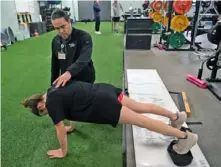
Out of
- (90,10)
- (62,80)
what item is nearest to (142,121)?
(62,80)

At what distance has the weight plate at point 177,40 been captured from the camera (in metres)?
5.68

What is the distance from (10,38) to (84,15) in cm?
876

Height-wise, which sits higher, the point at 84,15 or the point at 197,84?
the point at 84,15

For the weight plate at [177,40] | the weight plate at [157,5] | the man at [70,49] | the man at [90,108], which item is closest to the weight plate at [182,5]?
the weight plate at [177,40]

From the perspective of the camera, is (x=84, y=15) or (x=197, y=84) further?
(x=84, y=15)

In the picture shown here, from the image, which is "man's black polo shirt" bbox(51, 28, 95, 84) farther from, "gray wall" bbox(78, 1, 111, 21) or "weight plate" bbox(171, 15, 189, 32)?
"gray wall" bbox(78, 1, 111, 21)

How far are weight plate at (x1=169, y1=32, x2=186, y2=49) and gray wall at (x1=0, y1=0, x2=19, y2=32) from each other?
6224 millimetres

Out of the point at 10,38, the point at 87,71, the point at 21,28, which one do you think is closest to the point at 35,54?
the point at 10,38

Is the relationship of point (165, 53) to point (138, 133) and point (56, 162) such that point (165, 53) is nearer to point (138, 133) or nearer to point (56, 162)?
point (138, 133)

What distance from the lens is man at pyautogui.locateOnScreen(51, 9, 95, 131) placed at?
1.73 metres

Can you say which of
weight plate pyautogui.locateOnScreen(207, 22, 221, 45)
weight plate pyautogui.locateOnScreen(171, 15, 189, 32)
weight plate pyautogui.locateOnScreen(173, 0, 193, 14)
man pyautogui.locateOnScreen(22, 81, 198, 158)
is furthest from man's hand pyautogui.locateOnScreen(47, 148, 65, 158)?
weight plate pyautogui.locateOnScreen(173, 0, 193, 14)

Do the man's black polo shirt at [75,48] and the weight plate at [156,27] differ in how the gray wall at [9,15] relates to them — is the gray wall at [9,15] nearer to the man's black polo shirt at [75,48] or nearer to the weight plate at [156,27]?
the weight plate at [156,27]

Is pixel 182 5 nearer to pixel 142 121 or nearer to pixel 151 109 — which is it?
pixel 151 109

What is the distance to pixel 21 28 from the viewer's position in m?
8.41
